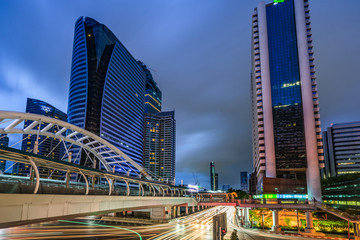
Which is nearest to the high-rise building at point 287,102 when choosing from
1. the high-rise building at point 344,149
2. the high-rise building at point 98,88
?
the high-rise building at point 344,149

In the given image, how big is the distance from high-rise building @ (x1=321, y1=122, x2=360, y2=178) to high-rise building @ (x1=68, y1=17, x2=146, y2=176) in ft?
487

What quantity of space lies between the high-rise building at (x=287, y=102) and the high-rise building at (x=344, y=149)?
240 feet

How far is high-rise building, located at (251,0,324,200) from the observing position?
108312 millimetres

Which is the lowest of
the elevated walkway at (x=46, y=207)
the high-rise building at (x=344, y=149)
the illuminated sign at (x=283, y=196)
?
the illuminated sign at (x=283, y=196)

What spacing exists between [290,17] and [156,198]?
374 ft

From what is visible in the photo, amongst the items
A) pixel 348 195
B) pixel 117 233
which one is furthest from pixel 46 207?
pixel 348 195

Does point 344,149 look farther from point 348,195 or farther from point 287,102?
→ point 348,195

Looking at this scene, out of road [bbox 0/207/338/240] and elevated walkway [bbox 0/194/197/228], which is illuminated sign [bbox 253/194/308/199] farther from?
elevated walkway [bbox 0/194/197/228]

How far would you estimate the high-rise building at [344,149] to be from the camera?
169750mm

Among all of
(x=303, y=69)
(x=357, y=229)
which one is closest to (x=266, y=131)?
(x=303, y=69)

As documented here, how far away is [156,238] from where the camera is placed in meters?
41.5

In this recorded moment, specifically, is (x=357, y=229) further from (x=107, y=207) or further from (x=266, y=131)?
(x=266, y=131)

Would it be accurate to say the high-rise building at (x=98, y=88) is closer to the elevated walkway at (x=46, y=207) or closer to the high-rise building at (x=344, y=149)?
the elevated walkway at (x=46, y=207)

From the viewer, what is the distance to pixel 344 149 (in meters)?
174
